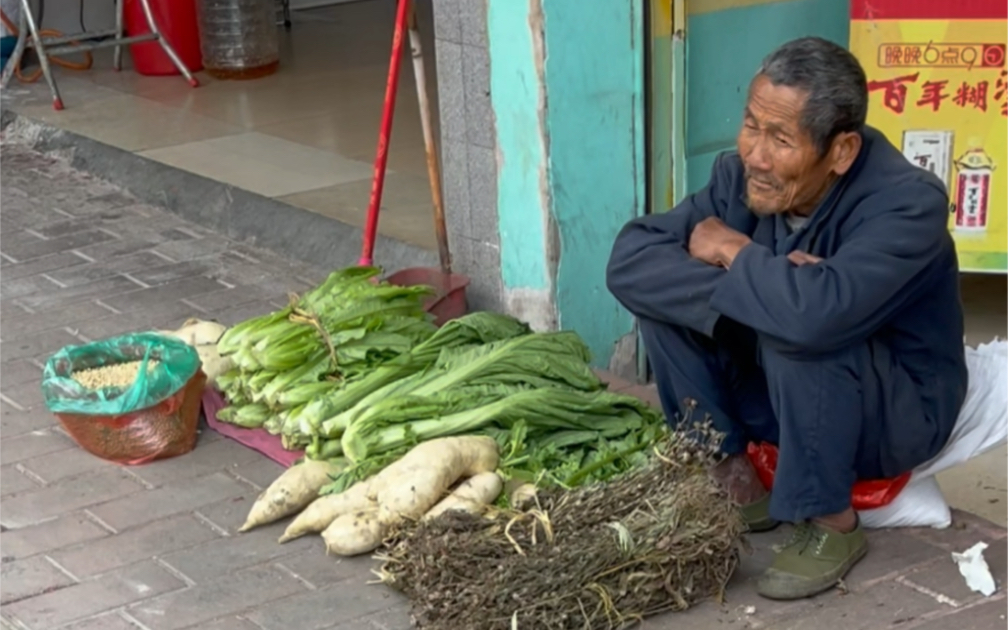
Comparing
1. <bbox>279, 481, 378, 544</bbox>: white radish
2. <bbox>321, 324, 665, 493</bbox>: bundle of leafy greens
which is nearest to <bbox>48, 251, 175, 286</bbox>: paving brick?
<bbox>321, 324, 665, 493</bbox>: bundle of leafy greens

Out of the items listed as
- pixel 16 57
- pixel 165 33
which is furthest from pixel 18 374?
pixel 165 33

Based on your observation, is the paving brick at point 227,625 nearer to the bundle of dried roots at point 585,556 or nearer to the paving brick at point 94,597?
the paving brick at point 94,597

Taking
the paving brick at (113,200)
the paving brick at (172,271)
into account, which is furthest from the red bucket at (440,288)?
the paving brick at (113,200)

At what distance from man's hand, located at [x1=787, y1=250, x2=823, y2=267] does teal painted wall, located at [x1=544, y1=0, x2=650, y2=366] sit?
4.01 feet

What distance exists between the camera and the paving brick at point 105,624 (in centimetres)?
338

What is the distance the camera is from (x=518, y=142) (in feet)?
15.1

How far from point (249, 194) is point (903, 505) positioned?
3.66m

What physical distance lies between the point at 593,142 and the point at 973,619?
1.89m

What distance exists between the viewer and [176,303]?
553 centimetres

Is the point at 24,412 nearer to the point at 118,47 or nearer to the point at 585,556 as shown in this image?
the point at 585,556

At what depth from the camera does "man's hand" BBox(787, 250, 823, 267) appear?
10.6 feet

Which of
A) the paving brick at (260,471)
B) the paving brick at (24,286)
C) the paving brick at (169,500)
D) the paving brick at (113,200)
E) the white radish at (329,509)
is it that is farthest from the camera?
the paving brick at (113,200)

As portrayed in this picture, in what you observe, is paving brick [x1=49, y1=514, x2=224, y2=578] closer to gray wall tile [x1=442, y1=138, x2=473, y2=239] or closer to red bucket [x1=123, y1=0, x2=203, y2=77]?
gray wall tile [x1=442, y1=138, x2=473, y2=239]

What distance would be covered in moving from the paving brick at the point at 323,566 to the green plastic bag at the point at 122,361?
76 centimetres
